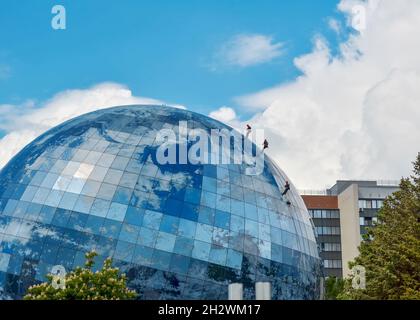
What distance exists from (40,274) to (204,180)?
23.7ft

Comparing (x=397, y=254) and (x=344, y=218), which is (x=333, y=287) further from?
(x=344, y=218)

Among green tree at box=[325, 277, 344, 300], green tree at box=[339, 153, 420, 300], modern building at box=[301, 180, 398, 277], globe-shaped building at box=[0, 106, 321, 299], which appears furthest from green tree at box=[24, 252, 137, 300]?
modern building at box=[301, 180, 398, 277]

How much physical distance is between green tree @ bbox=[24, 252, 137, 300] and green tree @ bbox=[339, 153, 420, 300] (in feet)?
50.3

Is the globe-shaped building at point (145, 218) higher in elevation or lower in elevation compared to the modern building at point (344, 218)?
lower

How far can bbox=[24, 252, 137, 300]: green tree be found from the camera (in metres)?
20.7

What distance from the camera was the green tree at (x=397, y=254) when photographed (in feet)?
104

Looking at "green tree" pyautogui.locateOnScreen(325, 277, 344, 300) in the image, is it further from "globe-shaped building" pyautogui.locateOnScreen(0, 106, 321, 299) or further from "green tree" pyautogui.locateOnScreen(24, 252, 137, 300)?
"green tree" pyautogui.locateOnScreen(24, 252, 137, 300)

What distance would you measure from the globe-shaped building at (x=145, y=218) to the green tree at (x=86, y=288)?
70.2 inches

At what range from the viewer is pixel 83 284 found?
2084 centimetres

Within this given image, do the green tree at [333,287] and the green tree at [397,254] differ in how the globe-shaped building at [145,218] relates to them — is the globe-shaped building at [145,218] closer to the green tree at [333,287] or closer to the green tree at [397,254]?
the green tree at [397,254]

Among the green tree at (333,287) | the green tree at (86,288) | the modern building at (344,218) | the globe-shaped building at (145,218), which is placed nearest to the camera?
the green tree at (86,288)

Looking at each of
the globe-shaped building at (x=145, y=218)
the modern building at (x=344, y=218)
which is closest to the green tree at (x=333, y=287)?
the globe-shaped building at (x=145, y=218)

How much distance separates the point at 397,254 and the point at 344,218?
86469mm
